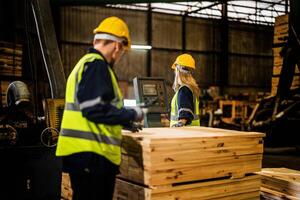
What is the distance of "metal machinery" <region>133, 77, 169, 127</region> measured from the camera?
5332mm

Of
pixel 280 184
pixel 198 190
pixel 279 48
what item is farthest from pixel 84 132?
pixel 279 48

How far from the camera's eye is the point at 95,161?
276 centimetres

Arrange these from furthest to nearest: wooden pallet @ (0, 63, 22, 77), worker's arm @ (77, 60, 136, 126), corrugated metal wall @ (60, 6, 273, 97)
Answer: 1. corrugated metal wall @ (60, 6, 273, 97)
2. wooden pallet @ (0, 63, 22, 77)
3. worker's arm @ (77, 60, 136, 126)

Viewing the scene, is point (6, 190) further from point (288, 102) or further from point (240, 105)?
point (240, 105)

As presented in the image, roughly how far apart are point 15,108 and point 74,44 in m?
11.9

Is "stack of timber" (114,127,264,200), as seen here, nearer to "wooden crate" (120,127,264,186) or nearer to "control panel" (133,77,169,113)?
"wooden crate" (120,127,264,186)

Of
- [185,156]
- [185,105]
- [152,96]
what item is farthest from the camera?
[152,96]

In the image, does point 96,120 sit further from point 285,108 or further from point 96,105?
point 285,108

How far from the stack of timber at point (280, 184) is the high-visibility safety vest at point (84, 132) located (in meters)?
2.31

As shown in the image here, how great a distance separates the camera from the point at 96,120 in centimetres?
270

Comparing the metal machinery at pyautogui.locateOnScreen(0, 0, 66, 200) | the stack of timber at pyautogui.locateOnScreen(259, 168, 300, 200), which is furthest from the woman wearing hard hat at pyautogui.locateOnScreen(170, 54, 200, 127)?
the metal machinery at pyautogui.locateOnScreen(0, 0, 66, 200)

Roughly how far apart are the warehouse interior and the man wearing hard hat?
1.48 ft

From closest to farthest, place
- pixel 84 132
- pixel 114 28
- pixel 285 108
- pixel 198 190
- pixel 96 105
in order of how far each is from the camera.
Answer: pixel 96 105 < pixel 84 132 < pixel 114 28 < pixel 198 190 < pixel 285 108

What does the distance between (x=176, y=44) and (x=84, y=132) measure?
17.7 metres
